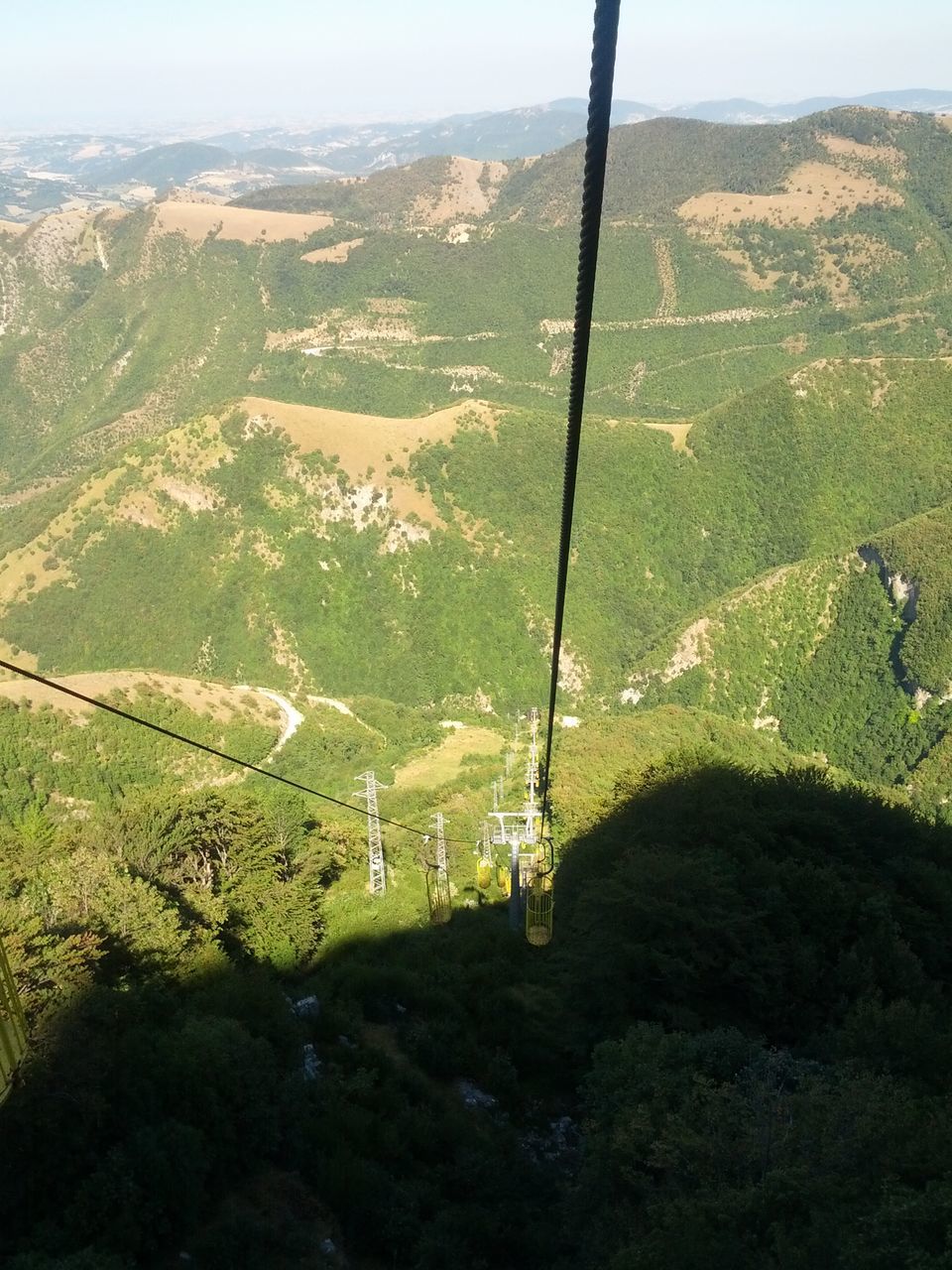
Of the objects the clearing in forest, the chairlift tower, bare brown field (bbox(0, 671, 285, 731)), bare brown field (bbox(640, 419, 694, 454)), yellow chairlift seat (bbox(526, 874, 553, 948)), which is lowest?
the clearing in forest

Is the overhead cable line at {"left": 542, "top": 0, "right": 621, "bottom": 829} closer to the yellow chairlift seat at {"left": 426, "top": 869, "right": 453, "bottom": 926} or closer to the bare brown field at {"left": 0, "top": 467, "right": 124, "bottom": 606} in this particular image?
the yellow chairlift seat at {"left": 426, "top": 869, "right": 453, "bottom": 926}

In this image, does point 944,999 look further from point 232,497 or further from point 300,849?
point 232,497

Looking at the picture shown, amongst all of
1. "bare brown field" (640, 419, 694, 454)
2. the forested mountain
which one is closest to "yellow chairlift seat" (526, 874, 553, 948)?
the forested mountain

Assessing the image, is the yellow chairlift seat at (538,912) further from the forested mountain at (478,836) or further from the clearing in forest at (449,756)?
the clearing in forest at (449,756)

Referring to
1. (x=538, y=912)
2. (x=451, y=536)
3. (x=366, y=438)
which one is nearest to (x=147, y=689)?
(x=451, y=536)

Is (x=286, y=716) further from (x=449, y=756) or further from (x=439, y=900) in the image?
(x=439, y=900)
